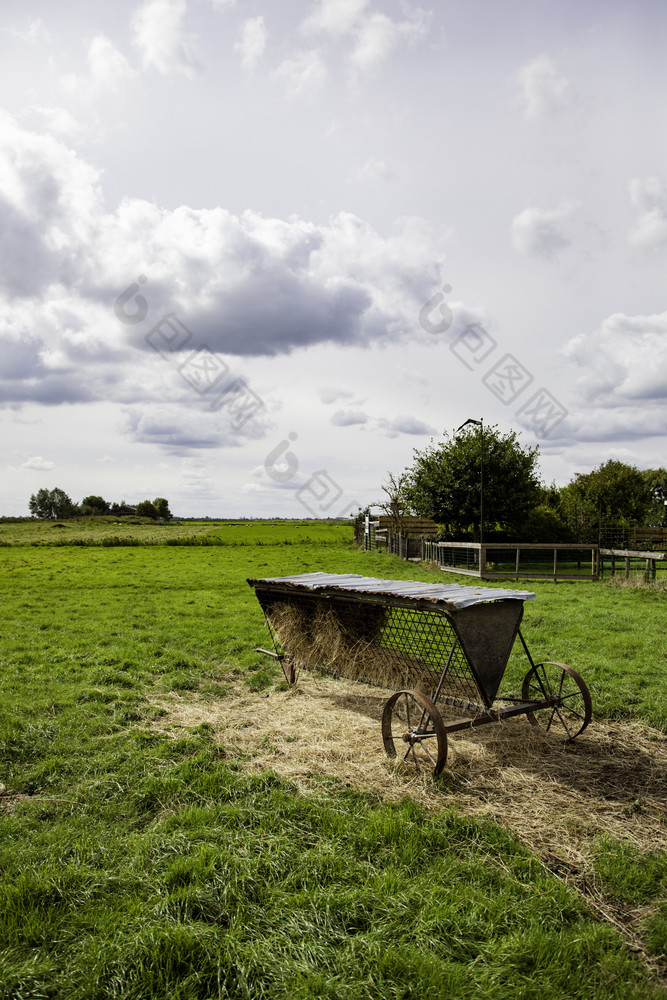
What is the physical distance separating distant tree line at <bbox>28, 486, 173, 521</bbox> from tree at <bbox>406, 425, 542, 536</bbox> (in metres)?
66.8

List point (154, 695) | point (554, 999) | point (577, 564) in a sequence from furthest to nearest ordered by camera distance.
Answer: point (577, 564) → point (154, 695) → point (554, 999)

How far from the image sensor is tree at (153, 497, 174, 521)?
9377 cm

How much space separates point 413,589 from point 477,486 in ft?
64.9

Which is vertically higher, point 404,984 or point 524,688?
→ point 524,688

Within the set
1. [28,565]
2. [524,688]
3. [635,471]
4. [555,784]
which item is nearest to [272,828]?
[555,784]

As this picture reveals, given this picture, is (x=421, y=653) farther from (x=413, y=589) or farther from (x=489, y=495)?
(x=489, y=495)

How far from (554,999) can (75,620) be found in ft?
38.5

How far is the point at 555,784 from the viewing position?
181 inches

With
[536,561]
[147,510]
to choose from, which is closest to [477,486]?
[536,561]

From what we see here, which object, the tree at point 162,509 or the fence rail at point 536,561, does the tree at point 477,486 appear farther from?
the tree at point 162,509

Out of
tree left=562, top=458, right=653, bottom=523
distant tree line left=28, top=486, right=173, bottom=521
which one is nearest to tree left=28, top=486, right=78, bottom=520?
distant tree line left=28, top=486, right=173, bottom=521

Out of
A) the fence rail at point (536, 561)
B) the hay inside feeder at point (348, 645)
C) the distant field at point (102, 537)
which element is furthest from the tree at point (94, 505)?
the hay inside feeder at point (348, 645)

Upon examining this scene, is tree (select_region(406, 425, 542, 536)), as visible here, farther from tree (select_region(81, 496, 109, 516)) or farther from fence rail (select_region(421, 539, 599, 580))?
tree (select_region(81, 496, 109, 516))

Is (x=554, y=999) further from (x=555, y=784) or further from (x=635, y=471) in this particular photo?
(x=635, y=471)
